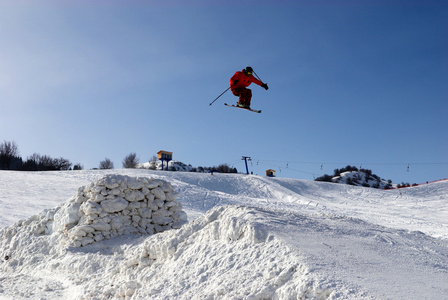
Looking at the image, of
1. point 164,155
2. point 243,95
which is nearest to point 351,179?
point 164,155

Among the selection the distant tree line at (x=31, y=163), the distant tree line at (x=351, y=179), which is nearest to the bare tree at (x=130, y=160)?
the distant tree line at (x=31, y=163)

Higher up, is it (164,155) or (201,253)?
(164,155)

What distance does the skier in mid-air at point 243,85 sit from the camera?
37.6ft

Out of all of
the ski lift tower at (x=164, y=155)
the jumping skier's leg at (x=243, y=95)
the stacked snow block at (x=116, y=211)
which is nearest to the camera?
the stacked snow block at (x=116, y=211)

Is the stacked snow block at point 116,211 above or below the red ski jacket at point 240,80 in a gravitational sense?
below

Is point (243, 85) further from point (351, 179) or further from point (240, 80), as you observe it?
point (351, 179)

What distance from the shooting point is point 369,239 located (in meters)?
5.71

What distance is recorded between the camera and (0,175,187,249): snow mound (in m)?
8.71

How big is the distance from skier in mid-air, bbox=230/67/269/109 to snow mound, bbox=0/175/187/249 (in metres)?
3.73

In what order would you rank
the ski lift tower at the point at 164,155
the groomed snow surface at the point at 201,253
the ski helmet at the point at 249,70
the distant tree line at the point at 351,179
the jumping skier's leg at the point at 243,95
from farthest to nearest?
the distant tree line at the point at 351,179
the ski lift tower at the point at 164,155
the jumping skier's leg at the point at 243,95
the ski helmet at the point at 249,70
the groomed snow surface at the point at 201,253

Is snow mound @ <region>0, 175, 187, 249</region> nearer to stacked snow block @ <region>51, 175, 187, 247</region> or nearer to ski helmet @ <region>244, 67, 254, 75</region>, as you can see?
stacked snow block @ <region>51, 175, 187, 247</region>

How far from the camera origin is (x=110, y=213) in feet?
29.4

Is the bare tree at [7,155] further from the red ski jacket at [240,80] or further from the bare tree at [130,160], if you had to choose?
the red ski jacket at [240,80]

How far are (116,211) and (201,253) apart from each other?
4.07 meters
